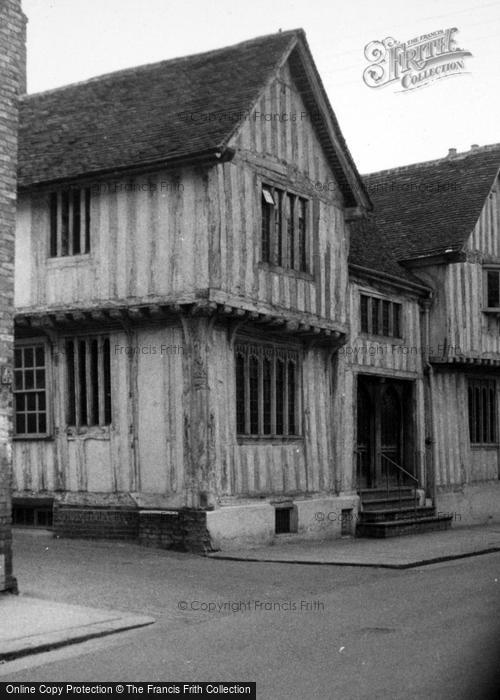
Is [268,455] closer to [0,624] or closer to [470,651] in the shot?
[0,624]

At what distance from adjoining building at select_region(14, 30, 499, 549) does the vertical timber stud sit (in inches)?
1.1

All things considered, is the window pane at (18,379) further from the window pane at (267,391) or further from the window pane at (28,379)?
the window pane at (267,391)

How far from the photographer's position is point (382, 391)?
23422 mm

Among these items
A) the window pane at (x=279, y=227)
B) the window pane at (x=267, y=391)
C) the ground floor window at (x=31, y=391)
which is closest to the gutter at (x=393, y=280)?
the window pane at (x=279, y=227)

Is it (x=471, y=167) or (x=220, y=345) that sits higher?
(x=471, y=167)

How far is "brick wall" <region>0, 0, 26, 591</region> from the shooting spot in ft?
38.8

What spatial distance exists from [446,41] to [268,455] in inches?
299

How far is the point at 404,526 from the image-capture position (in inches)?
838

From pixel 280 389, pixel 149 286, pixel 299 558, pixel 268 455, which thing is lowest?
pixel 299 558

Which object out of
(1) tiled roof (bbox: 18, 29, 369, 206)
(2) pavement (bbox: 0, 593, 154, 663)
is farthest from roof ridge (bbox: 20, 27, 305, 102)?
(2) pavement (bbox: 0, 593, 154, 663)

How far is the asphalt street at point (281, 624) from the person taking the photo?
787 cm

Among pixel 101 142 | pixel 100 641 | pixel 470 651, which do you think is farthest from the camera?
pixel 101 142

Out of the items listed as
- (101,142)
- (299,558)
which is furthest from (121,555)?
(101,142)

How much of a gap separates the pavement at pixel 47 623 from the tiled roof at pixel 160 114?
7.98 meters
